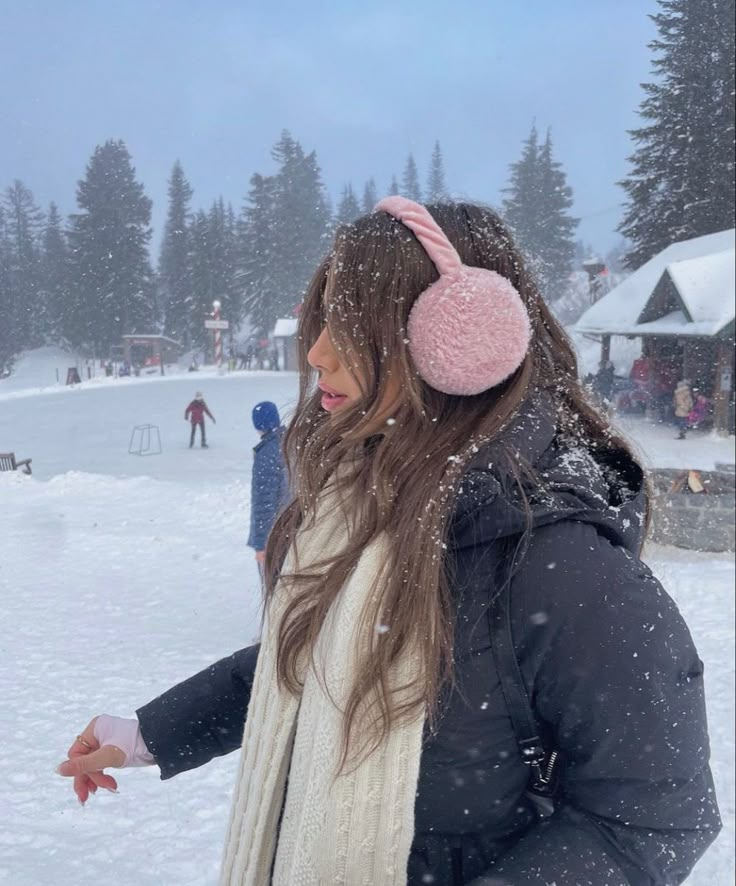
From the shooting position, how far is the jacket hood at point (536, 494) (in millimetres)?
1045

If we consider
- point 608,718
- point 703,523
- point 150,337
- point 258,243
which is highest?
point 258,243

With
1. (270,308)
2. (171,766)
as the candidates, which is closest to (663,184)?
(270,308)

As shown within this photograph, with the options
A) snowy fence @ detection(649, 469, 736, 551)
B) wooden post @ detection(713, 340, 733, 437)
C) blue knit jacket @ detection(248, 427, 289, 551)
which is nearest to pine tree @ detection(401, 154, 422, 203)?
blue knit jacket @ detection(248, 427, 289, 551)

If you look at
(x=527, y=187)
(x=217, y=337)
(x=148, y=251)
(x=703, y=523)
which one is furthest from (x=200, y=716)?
(x=703, y=523)

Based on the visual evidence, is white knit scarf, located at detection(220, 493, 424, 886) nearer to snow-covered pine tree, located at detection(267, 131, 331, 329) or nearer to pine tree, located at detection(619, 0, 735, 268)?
snow-covered pine tree, located at detection(267, 131, 331, 329)

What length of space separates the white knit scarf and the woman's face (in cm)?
20

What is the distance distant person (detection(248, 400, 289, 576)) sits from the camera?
4.72m

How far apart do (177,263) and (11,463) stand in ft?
2.91

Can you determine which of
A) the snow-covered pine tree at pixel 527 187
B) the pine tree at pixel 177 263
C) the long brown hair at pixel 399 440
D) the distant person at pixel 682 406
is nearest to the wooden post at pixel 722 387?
the distant person at pixel 682 406

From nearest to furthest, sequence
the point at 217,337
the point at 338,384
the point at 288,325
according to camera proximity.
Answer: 1. the point at 338,384
2. the point at 288,325
3. the point at 217,337

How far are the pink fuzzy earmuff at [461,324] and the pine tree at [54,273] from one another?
33.1 inches

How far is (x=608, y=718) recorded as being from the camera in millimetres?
988

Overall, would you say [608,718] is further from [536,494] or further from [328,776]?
[328,776]

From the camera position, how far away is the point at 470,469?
1104 millimetres
